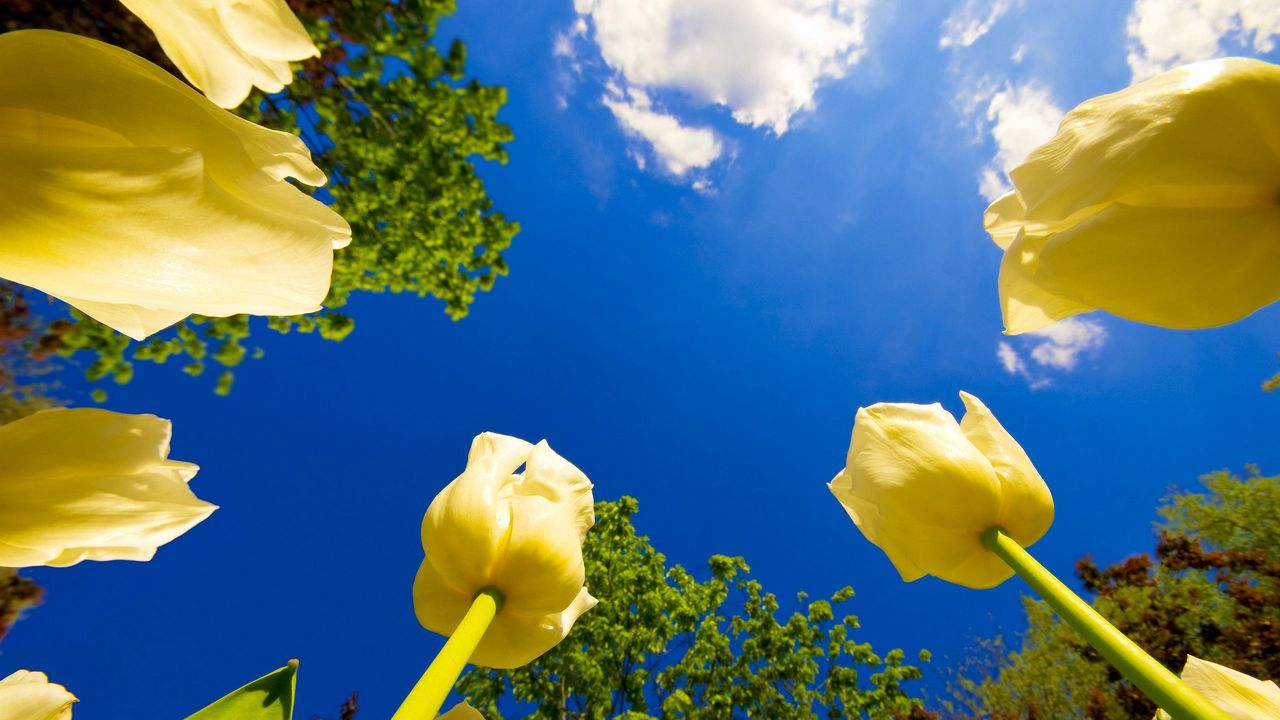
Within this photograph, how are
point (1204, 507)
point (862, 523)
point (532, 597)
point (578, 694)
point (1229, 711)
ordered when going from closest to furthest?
point (1229, 711) < point (532, 597) < point (862, 523) < point (578, 694) < point (1204, 507)

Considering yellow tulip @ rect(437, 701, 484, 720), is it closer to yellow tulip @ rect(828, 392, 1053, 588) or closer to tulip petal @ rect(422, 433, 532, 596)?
tulip petal @ rect(422, 433, 532, 596)

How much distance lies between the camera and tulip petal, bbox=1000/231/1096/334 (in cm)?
Result: 55

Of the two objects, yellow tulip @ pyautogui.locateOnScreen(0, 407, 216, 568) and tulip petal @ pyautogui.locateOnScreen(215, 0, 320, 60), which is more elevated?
tulip petal @ pyautogui.locateOnScreen(215, 0, 320, 60)

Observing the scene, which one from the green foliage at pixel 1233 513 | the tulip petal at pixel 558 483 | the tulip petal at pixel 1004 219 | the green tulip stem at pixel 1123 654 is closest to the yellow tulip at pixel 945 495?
the green tulip stem at pixel 1123 654

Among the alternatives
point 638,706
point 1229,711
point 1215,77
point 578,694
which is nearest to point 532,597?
point 1229,711

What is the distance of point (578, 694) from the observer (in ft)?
35.4

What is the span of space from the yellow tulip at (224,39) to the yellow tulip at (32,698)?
581mm

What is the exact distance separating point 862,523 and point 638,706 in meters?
13.4

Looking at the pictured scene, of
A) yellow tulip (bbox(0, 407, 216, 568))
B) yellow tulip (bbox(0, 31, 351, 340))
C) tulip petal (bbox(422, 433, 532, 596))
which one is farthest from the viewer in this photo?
tulip petal (bbox(422, 433, 532, 596))

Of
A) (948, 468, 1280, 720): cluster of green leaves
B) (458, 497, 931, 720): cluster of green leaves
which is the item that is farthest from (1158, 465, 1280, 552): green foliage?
(458, 497, 931, 720): cluster of green leaves

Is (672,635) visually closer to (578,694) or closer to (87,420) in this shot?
(578,694)

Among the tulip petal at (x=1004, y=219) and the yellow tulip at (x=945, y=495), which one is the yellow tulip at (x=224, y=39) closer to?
the tulip petal at (x=1004, y=219)

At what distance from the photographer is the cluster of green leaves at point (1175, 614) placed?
6371 millimetres

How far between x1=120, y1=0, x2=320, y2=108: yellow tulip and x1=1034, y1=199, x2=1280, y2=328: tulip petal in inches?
28.3
